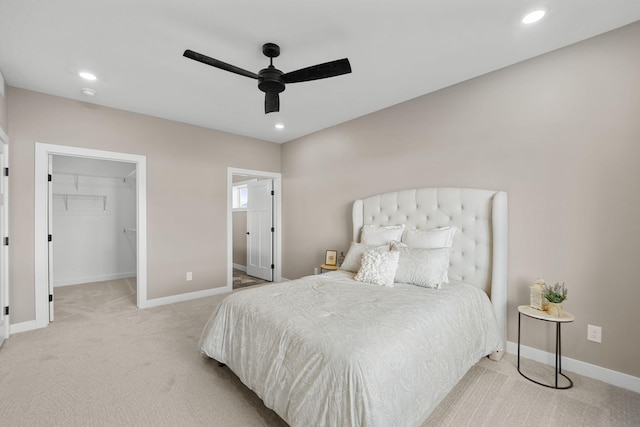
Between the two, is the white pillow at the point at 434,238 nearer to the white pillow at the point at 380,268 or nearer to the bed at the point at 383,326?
the bed at the point at 383,326

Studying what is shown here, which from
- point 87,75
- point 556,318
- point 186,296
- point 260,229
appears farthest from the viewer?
point 260,229

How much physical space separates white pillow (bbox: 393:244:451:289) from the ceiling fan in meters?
1.74

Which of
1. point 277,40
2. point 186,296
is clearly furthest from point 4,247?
point 277,40

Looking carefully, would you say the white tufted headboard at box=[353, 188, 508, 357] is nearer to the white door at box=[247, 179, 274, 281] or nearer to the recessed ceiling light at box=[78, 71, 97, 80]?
the white door at box=[247, 179, 274, 281]

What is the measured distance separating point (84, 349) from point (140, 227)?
1643mm

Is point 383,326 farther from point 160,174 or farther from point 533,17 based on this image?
point 160,174

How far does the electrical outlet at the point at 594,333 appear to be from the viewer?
2.25 m

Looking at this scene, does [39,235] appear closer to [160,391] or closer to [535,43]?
[160,391]

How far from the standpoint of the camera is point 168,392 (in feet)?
6.82

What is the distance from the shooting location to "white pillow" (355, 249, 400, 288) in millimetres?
2686

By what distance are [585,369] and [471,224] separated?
55.7 inches

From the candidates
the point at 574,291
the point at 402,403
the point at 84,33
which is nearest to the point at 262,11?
the point at 84,33

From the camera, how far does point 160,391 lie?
209cm

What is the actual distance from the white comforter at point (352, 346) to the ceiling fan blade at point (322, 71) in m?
→ 1.71
